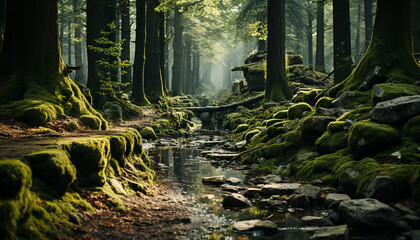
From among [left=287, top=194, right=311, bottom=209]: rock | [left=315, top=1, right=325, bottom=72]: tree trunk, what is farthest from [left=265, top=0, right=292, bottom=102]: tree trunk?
[left=287, top=194, right=311, bottom=209]: rock

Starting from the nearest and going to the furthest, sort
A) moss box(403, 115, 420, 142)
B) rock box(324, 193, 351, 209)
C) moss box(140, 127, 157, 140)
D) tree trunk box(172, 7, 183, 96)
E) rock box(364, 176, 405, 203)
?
1. rock box(364, 176, 405, 203)
2. rock box(324, 193, 351, 209)
3. moss box(403, 115, 420, 142)
4. moss box(140, 127, 157, 140)
5. tree trunk box(172, 7, 183, 96)

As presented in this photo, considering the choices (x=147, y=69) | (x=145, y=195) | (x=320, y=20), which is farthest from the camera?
(x=320, y=20)

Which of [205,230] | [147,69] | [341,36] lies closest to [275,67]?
[341,36]

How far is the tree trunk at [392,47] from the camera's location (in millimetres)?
7547

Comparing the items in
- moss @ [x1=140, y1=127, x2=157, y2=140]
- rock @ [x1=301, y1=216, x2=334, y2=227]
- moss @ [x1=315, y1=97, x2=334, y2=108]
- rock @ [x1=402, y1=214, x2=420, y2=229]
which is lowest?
rock @ [x1=301, y1=216, x2=334, y2=227]

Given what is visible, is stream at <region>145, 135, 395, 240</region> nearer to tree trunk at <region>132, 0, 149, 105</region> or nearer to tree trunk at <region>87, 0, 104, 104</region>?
tree trunk at <region>87, 0, 104, 104</region>

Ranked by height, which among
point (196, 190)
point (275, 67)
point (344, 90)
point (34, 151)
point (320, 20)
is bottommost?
point (196, 190)

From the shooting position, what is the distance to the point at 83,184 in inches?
160

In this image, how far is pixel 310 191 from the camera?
201 inches

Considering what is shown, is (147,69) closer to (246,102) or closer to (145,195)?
(246,102)

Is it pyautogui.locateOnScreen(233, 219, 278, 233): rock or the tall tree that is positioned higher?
the tall tree

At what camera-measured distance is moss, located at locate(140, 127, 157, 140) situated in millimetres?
12320

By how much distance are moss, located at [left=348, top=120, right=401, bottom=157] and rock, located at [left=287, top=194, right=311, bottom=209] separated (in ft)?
4.88

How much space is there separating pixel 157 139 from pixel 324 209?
917cm
